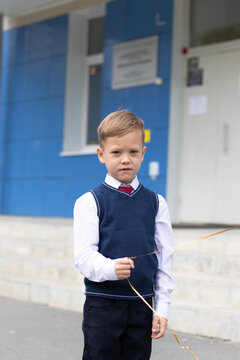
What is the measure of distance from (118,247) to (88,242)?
0.12 metres

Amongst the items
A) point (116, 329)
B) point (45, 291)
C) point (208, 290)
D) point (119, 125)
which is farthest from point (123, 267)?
point (45, 291)

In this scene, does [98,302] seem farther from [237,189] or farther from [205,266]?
[237,189]

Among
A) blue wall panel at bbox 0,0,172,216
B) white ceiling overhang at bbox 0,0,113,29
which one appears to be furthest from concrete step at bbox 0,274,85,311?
white ceiling overhang at bbox 0,0,113,29

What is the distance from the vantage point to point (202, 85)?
7188mm

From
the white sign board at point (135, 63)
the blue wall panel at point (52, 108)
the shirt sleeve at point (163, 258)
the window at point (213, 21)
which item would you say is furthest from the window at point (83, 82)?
the shirt sleeve at point (163, 258)

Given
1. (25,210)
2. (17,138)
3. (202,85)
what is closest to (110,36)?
(202,85)

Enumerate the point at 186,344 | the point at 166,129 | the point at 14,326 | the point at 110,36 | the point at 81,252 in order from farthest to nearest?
the point at 110,36 < the point at 166,129 < the point at 14,326 < the point at 186,344 < the point at 81,252

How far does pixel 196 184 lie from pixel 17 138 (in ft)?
12.4

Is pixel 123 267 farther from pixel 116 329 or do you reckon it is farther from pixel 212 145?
pixel 212 145

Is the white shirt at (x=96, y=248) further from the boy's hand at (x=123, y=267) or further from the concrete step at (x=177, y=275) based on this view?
the concrete step at (x=177, y=275)

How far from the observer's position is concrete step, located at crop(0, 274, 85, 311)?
4.99m

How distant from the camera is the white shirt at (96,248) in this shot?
194cm

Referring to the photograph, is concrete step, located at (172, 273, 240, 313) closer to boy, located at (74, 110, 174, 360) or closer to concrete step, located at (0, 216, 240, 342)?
concrete step, located at (0, 216, 240, 342)

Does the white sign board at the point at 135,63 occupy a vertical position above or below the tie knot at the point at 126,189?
above
